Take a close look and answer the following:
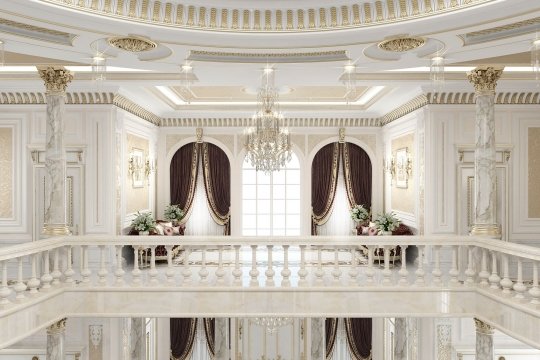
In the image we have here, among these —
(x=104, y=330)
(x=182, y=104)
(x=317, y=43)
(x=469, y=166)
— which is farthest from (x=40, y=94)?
(x=469, y=166)

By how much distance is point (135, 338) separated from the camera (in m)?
8.32

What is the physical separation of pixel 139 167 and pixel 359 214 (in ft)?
18.0

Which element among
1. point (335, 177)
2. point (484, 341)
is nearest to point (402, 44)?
point (484, 341)

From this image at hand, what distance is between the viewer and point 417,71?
24.7 ft

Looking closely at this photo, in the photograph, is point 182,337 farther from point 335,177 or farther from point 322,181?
point 335,177

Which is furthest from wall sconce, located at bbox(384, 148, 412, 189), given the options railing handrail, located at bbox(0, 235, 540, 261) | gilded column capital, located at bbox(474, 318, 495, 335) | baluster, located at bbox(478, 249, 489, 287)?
gilded column capital, located at bbox(474, 318, 495, 335)

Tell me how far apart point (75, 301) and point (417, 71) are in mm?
6293

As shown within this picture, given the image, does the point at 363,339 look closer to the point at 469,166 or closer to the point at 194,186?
the point at 469,166

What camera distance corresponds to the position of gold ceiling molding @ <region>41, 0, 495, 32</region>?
451 cm

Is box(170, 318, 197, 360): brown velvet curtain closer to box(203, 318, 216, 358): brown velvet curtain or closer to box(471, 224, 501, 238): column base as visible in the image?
box(203, 318, 216, 358): brown velvet curtain

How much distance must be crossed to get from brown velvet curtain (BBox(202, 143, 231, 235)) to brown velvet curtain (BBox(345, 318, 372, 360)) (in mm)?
3877

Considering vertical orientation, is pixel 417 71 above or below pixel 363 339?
above

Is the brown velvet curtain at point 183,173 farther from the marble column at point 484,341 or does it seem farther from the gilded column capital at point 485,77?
the marble column at point 484,341

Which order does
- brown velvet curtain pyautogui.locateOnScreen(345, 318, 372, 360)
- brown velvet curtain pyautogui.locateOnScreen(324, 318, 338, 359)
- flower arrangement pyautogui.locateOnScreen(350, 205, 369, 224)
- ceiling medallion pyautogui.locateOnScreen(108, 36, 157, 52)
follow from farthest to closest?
1. flower arrangement pyautogui.locateOnScreen(350, 205, 369, 224)
2. brown velvet curtain pyautogui.locateOnScreen(324, 318, 338, 359)
3. brown velvet curtain pyautogui.locateOnScreen(345, 318, 372, 360)
4. ceiling medallion pyautogui.locateOnScreen(108, 36, 157, 52)
